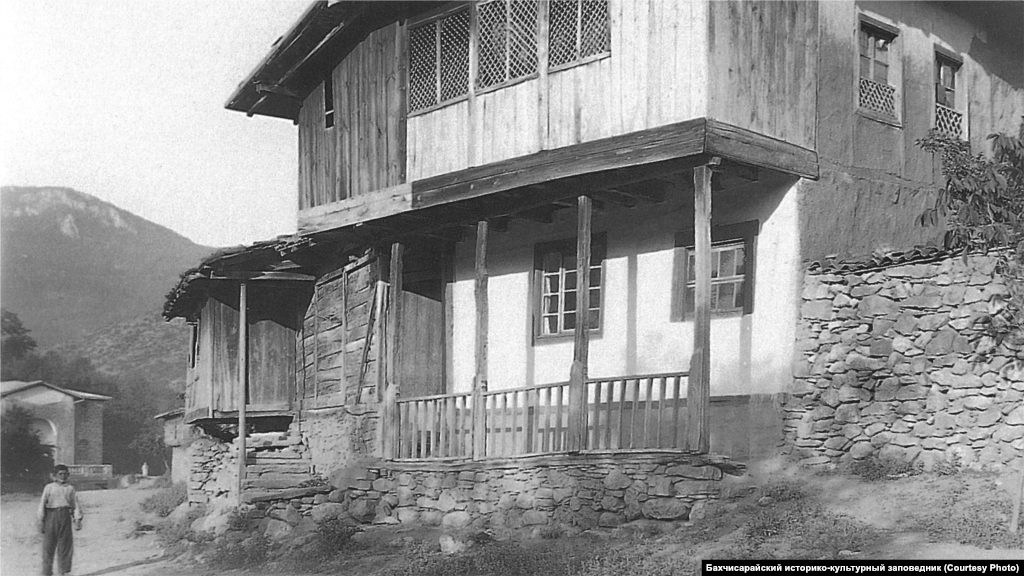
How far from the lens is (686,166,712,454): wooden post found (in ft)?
38.2

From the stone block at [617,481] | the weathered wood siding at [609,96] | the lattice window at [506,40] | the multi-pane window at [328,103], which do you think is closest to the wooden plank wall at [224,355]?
the multi-pane window at [328,103]

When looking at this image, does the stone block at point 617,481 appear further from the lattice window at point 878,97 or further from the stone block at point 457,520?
the lattice window at point 878,97

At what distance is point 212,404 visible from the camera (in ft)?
64.1

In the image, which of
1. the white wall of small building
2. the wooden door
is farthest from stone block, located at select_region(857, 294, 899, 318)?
the wooden door

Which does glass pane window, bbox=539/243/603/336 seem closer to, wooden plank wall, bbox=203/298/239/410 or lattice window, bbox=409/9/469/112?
lattice window, bbox=409/9/469/112

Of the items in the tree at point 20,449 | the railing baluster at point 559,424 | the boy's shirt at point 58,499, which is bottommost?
the boy's shirt at point 58,499

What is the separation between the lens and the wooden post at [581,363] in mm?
12734

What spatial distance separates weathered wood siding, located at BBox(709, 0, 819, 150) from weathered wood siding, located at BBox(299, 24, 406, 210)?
4951mm

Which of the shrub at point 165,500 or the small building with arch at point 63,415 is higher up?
the small building with arch at point 63,415

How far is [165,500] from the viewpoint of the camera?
22.3m

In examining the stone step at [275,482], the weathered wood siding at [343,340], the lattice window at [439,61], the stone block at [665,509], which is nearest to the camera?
the stone block at [665,509]

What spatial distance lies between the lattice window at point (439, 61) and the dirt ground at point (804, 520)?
5877 millimetres

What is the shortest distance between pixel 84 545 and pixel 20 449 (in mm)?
1828

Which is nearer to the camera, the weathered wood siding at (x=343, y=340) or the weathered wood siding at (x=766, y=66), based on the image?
the weathered wood siding at (x=766, y=66)
